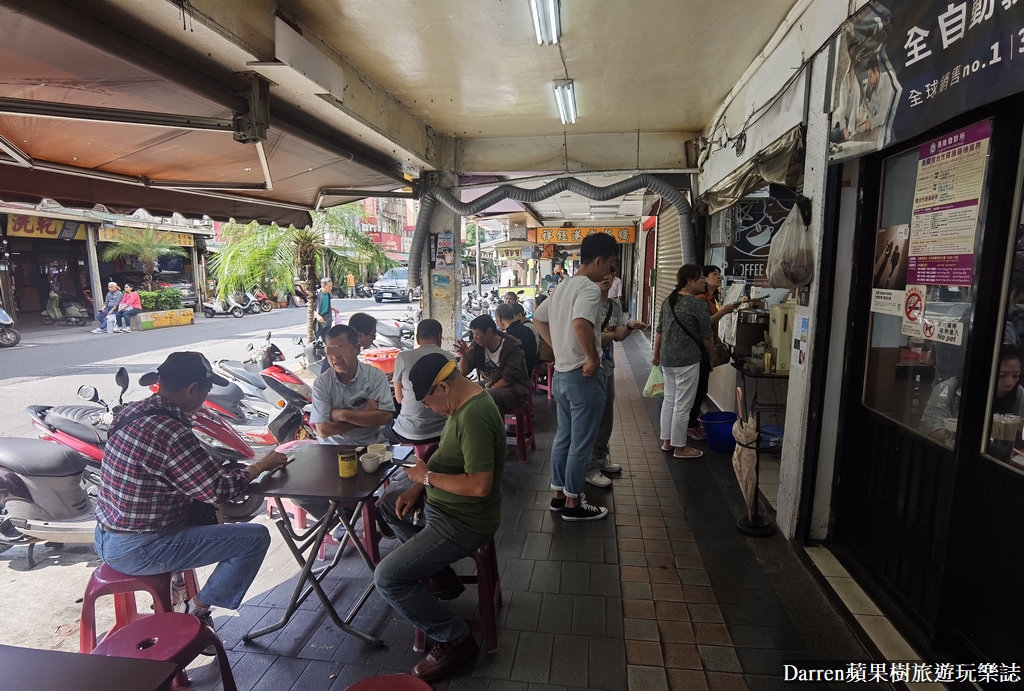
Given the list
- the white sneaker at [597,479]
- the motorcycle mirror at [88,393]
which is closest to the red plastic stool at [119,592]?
the motorcycle mirror at [88,393]

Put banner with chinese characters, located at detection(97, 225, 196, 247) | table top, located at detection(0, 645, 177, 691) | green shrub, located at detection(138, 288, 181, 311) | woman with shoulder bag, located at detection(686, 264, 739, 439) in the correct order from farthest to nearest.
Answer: banner with chinese characters, located at detection(97, 225, 196, 247) < green shrub, located at detection(138, 288, 181, 311) < woman with shoulder bag, located at detection(686, 264, 739, 439) < table top, located at detection(0, 645, 177, 691)

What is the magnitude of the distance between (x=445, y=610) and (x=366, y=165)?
4.37m

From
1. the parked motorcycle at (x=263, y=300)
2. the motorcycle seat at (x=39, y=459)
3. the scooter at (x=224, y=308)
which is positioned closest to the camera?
the motorcycle seat at (x=39, y=459)

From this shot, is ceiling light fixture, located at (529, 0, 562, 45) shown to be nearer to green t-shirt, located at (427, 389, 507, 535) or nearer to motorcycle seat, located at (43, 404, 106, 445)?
green t-shirt, located at (427, 389, 507, 535)

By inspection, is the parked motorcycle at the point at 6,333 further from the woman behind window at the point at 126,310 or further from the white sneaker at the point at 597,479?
the white sneaker at the point at 597,479

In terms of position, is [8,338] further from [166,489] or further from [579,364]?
[579,364]

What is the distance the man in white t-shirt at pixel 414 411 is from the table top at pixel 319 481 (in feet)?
2.95

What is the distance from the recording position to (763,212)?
6.01 metres

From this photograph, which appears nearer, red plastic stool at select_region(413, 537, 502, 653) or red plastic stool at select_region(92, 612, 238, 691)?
red plastic stool at select_region(92, 612, 238, 691)

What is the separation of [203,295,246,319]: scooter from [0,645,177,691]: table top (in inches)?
832

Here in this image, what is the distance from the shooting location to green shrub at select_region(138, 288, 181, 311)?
675 inches

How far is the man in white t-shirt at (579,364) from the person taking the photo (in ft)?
11.6

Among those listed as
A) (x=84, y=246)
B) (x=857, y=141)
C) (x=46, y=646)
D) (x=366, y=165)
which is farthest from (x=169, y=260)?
(x=857, y=141)

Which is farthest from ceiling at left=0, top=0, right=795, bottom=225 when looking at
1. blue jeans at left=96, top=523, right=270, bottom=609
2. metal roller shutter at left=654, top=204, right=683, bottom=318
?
blue jeans at left=96, top=523, right=270, bottom=609
